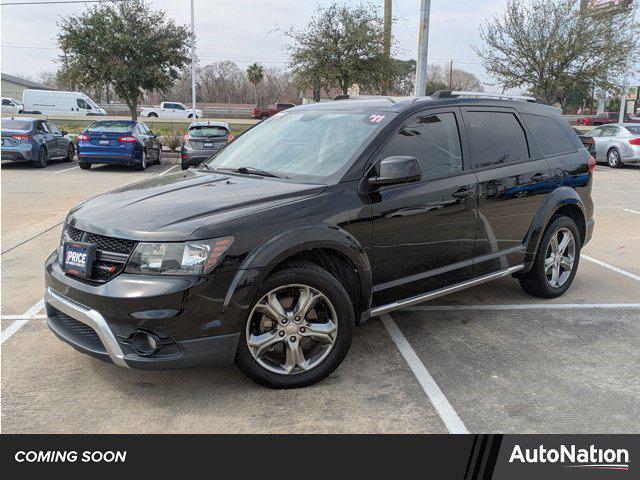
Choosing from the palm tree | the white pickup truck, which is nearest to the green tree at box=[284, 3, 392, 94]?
the white pickup truck

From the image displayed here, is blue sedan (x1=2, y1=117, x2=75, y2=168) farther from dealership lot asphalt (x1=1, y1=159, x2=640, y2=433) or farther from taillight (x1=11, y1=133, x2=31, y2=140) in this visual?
dealership lot asphalt (x1=1, y1=159, x2=640, y2=433)

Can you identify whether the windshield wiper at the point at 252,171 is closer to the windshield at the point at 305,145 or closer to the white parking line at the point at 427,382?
the windshield at the point at 305,145

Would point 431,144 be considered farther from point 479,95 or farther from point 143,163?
point 143,163

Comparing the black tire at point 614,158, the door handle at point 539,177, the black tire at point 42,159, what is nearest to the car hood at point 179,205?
the door handle at point 539,177

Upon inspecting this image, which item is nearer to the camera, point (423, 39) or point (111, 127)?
point (423, 39)

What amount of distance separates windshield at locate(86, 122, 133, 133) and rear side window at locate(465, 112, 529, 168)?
13.4 metres

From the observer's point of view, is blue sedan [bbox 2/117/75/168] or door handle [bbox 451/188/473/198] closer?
door handle [bbox 451/188/473/198]

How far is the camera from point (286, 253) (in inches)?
136

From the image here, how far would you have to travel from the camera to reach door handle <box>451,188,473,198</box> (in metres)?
4.44

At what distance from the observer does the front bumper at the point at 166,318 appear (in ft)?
10.4

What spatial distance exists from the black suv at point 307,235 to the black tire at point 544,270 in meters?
0.02

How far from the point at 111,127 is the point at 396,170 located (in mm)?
14484

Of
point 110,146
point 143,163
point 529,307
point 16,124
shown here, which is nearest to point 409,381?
point 529,307

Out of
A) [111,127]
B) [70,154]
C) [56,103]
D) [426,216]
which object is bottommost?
[70,154]
